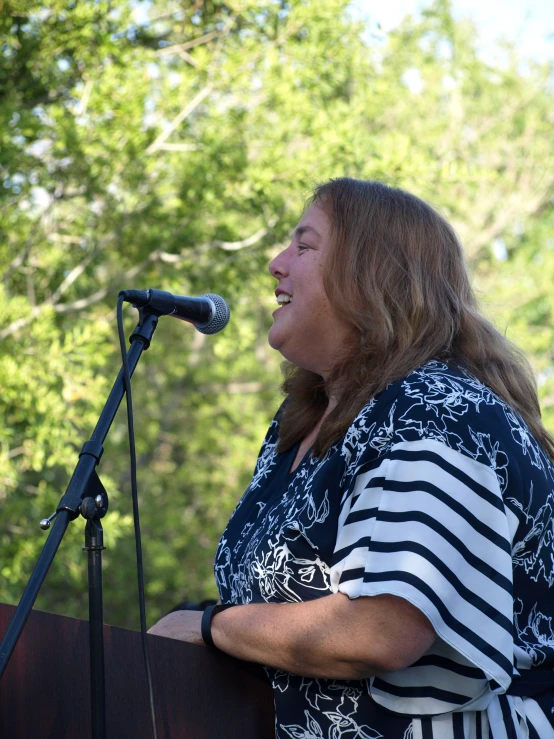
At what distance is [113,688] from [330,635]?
1.38 ft

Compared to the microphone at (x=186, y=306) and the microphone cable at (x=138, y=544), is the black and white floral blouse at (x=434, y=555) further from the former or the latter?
the microphone at (x=186, y=306)

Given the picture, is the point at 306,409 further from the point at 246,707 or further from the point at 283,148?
the point at 283,148

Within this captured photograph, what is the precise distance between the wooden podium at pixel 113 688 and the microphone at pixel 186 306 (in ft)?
2.28

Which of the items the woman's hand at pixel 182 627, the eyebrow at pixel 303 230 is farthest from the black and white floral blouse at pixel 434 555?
the eyebrow at pixel 303 230

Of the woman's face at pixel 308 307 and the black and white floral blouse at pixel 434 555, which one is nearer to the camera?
the black and white floral blouse at pixel 434 555

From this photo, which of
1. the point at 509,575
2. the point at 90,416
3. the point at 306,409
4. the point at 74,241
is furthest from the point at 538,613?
the point at 74,241

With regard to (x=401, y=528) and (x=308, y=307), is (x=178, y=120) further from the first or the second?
(x=401, y=528)

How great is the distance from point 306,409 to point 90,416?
2.66 meters

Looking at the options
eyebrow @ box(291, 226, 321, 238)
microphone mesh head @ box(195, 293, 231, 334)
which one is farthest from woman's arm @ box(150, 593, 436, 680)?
eyebrow @ box(291, 226, 321, 238)

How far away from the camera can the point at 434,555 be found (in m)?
1.60

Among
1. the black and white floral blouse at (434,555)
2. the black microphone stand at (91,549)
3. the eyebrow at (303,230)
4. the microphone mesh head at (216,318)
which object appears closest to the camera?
the black microphone stand at (91,549)

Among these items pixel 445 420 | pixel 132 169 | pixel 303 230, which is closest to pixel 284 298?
pixel 303 230

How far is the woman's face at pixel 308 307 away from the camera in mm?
2178

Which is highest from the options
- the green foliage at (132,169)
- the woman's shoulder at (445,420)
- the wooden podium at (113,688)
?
the green foliage at (132,169)
